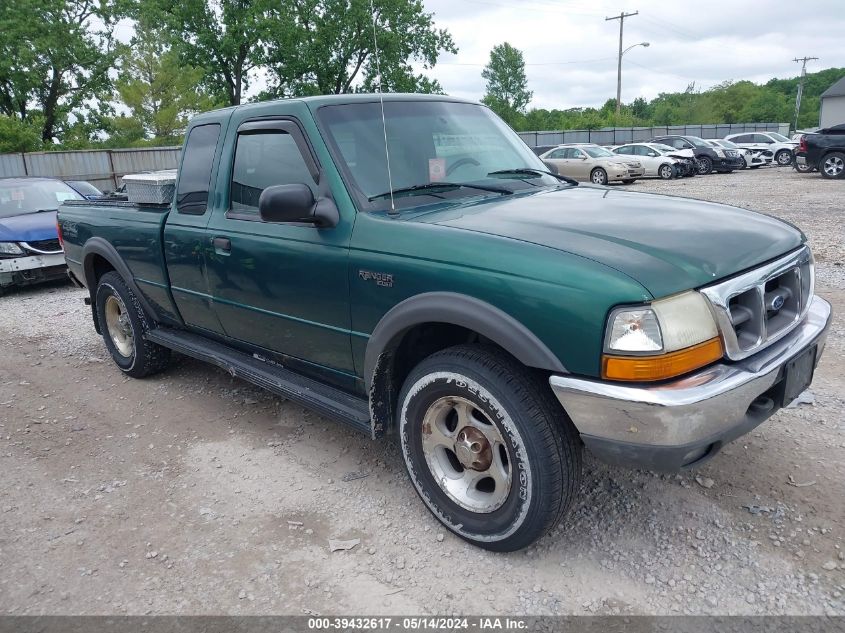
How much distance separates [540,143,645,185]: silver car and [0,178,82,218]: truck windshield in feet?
48.8

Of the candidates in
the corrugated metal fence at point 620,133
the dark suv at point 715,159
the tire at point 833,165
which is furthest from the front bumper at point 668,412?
the corrugated metal fence at point 620,133

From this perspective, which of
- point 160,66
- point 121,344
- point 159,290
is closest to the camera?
point 159,290

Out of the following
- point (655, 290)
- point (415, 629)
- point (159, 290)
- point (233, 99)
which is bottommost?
point (415, 629)

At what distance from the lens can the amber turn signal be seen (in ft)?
7.44

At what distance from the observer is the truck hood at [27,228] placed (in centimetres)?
861

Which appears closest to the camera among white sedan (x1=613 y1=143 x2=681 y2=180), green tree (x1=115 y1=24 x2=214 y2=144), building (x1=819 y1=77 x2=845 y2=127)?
white sedan (x1=613 y1=143 x2=681 y2=180)

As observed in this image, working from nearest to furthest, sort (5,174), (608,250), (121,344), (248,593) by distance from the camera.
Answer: (608,250)
(248,593)
(121,344)
(5,174)

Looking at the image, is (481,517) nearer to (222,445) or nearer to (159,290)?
(222,445)

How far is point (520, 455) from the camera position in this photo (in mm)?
2555

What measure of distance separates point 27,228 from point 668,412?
9.12 metres

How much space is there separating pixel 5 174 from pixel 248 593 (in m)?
21.7

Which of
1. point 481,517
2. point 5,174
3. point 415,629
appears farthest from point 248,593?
point 5,174

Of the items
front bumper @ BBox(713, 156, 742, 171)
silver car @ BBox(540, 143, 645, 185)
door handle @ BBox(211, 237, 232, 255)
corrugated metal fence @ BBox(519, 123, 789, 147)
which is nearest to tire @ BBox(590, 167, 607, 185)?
silver car @ BBox(540, 143, 645, 185)

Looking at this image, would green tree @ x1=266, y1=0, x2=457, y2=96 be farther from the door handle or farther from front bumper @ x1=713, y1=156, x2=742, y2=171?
the door handle
